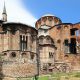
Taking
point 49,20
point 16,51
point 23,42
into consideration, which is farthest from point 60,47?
point 16,51

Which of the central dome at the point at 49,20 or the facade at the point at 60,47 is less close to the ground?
the central dome at the point at 49,20

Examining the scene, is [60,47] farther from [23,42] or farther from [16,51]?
[16,51]

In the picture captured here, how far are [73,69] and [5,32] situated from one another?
703 inches

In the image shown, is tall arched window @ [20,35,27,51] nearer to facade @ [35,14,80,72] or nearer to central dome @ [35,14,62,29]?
facade @ [35,14,80,72]

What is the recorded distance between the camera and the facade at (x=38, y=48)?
49.2m

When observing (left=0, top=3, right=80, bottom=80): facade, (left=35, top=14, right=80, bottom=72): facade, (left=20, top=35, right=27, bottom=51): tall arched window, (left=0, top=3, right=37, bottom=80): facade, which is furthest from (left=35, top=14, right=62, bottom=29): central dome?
(left=20, top=35, right=27, bottom=51): tall arched window

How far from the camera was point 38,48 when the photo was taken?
5662 centimetres

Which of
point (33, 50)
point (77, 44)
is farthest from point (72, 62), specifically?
point (33, 50)

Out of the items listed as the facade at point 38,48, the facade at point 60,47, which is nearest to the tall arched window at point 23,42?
the facade at point 38,48

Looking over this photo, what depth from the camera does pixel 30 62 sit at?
166 ft

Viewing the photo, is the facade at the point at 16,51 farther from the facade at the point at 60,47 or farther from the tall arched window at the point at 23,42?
the facade at the point at 60,47

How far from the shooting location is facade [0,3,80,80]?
4919cm

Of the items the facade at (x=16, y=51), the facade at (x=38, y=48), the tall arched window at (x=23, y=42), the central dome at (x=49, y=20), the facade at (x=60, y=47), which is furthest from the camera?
the central dome at (x=49, y=20)

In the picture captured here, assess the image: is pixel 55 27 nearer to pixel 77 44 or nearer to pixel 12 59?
pixel 77 44
